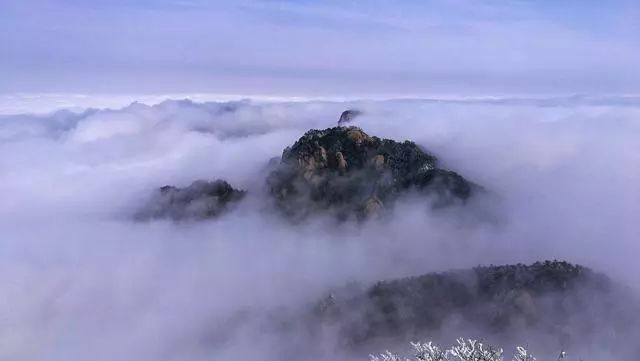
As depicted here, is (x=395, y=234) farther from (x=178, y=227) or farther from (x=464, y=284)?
(x=178, y=227)

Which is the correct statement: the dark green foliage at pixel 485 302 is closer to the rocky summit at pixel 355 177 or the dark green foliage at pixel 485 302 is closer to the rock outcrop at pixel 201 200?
the rocky summit at pixel 355 177

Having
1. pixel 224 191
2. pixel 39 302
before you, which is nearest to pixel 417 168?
pixel 224 191

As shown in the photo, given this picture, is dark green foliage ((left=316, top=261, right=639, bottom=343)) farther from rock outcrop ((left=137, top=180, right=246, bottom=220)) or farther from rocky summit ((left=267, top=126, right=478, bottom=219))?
rock outcrop ((left=137, top=180, right=246, bottom=220))

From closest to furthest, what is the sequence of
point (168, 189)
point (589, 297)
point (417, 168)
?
1. point (589, 297)
2. point (417, 168)
3. point (168, 189)

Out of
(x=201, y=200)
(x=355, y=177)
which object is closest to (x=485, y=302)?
(x=355, y=177)

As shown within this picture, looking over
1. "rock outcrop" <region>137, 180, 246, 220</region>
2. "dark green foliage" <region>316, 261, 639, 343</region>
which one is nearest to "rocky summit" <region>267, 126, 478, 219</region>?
"rock outcrop" <region>137, 180, 246, 220</region>

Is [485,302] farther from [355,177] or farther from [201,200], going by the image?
[201,200]
